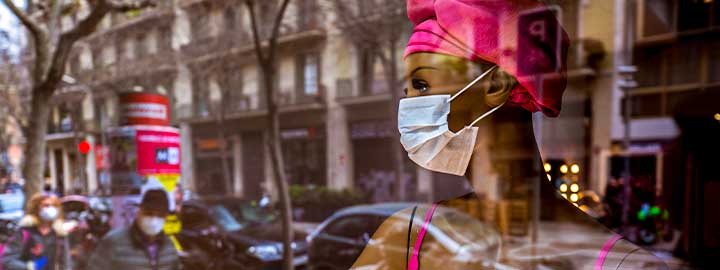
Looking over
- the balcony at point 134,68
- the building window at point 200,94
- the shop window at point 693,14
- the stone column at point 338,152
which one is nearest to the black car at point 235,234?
the stone column at point 338,152

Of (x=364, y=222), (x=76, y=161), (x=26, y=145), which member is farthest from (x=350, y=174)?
(x=26, y=145)

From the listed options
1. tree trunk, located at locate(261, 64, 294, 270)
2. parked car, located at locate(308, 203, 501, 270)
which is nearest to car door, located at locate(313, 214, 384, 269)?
parked car, located at locate(308, 203, 501, 270)

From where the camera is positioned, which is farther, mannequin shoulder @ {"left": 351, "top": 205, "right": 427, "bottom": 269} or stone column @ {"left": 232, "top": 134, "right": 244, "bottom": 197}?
stone column @ {"left": 232, "top": 134, "right": 244, "bottom": 197}

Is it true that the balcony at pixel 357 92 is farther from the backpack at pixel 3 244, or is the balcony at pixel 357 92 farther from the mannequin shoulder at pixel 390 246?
the backpack at pixel 3 244

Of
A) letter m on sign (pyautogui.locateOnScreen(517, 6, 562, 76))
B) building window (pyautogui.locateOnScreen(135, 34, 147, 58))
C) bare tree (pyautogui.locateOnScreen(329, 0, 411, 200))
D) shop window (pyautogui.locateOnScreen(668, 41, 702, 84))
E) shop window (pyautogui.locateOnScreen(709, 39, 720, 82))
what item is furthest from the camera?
building window (pyautogui.locateOnScreen(135, 34, 147, 58))

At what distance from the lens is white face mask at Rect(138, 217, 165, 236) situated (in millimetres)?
1748

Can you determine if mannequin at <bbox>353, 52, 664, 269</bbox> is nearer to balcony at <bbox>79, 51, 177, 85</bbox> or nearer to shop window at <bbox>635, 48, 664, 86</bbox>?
shop window at <bbox>635, 48, 664, 86</bbox>

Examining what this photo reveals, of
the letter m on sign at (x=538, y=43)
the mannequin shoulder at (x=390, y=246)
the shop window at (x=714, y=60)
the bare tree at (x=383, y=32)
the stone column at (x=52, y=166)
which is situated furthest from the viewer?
the stone column at (x=52, y=166)

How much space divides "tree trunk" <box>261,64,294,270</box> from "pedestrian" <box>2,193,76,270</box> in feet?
4.22

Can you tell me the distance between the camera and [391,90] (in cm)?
152

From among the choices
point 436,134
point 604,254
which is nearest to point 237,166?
point 436,134

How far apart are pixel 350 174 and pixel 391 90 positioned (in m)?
0.41

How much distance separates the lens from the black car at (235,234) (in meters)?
1.69

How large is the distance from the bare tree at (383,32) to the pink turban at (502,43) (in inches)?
22.6
